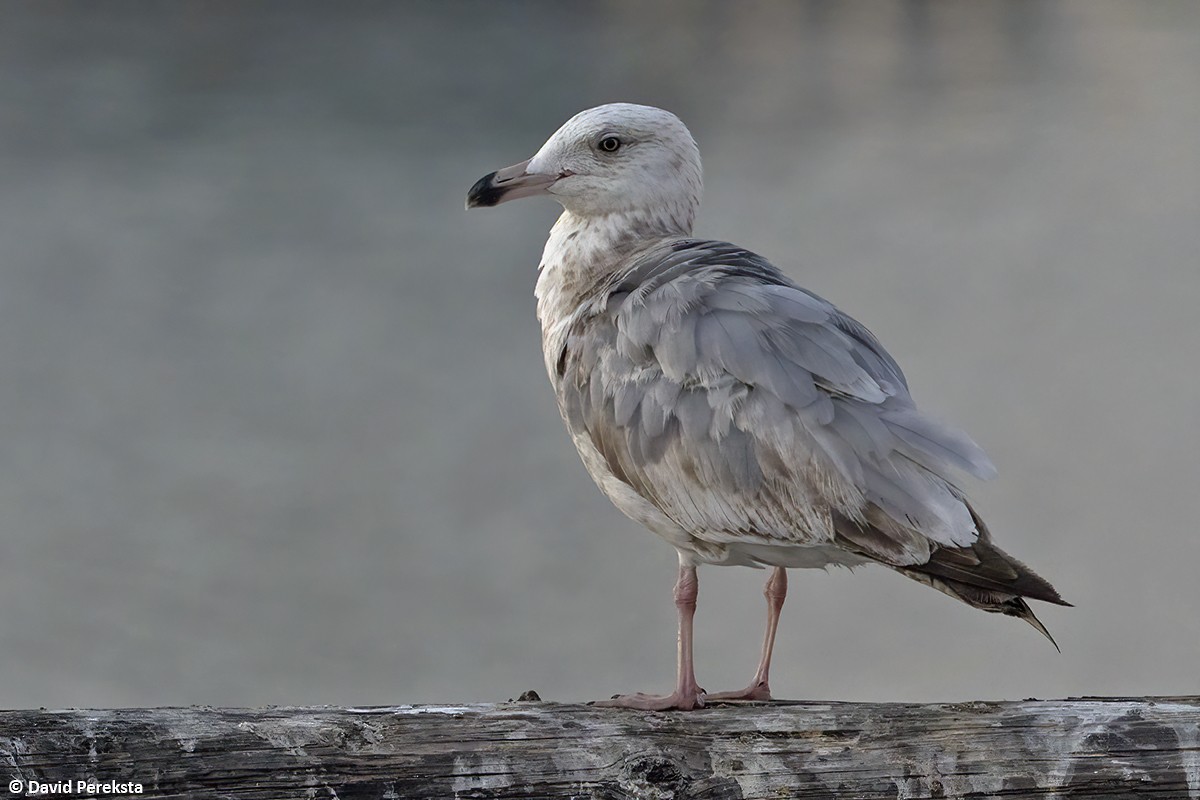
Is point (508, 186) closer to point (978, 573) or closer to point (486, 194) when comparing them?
point (486, 194)

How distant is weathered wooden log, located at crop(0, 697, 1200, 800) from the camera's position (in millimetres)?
1729

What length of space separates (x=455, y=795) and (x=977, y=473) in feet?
2.81

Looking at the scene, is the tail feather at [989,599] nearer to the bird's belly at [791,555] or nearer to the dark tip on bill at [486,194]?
the bird's belly at [791,555]

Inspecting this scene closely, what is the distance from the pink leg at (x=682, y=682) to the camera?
204cm

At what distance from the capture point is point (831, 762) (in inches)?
71.7

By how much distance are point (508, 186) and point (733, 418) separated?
76cm

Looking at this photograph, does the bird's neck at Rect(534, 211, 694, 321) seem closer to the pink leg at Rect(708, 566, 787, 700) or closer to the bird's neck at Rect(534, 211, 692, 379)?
the bird's neck at Rect(534, 211, 692, 379)

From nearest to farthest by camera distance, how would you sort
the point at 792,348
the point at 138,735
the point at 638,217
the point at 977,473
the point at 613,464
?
the point at 138,735 → the point at 977,473 → the point at 792,348 → the point at 613,464 → the point at 638,217

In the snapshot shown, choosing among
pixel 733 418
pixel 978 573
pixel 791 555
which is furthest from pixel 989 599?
pixel 733 418

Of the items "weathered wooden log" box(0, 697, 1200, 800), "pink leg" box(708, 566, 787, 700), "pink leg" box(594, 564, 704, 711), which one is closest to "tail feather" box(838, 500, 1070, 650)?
"weathered wooden log" box(0, 697, 1200, 800)

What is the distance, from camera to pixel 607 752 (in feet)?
5.99

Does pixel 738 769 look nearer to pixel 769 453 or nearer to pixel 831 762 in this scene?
pixel 831 762

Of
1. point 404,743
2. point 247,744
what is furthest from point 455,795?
point 247,744

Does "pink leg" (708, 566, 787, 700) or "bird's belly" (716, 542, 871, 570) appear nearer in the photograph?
"bird's belly" (716, 542, 871, 570)
